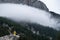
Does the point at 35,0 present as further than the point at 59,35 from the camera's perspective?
Yes

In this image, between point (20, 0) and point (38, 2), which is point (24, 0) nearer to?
point (20, 0)

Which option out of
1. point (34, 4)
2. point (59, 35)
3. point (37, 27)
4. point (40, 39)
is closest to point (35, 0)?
point (34, 4)

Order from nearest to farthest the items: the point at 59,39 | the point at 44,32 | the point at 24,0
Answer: the point at 59,39
the point at 44,32
the point at 24,0

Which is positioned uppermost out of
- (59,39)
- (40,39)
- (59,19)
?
(59,39)

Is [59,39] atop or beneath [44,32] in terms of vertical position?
atop

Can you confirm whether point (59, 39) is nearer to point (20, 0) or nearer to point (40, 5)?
point (40, 5)

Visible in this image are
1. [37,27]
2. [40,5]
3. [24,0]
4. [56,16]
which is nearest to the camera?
[37,27]

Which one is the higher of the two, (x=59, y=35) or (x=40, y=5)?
(x=59, y=35)

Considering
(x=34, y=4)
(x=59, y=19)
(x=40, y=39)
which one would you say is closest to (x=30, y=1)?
(x=34, y=4)

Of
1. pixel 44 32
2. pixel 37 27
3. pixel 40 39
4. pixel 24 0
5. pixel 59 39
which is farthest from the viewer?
pixel 24 0
